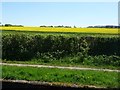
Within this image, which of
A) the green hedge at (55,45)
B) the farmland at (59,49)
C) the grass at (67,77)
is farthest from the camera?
the green hedge at (55,45)

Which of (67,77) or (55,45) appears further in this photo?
(55,45)

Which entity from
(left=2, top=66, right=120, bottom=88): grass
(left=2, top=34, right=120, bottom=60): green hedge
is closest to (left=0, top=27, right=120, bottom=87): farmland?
(left=2, top=34, right=120, bottom=60): green hedge

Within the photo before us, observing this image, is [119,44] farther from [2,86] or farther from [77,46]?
[2,86]

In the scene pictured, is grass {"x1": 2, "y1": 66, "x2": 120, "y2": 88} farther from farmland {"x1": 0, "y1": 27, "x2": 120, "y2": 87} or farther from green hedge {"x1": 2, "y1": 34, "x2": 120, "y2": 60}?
green hedge {"x1": 2, "y1": 34, "x2": 120, "y2": 60}

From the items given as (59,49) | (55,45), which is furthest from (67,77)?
(55,45)

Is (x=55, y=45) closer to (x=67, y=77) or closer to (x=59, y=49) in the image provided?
(x=59, y=49)

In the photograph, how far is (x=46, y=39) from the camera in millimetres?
23594

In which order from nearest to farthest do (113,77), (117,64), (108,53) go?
(113,77) < (117,64) < (108,53)

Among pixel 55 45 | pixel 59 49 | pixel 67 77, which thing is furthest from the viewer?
pixel 55 45

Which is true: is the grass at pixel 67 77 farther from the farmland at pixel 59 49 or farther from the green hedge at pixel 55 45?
the green hedge at pixel 55 45

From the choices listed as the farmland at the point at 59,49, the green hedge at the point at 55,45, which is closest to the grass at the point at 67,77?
the farmland at the point at 59,49

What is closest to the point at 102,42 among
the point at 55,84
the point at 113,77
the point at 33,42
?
the point at 33,42

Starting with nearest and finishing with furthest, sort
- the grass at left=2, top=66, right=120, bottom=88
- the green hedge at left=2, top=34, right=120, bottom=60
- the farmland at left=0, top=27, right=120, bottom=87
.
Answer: the grass at left=2, top=66, right=120, bottom=88, the farmland at left=0, top=27, right=120, bottom=87, the green hedge at left=2, top=34, right=120, bottom=60

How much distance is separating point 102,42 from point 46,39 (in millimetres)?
Answer: 3646
